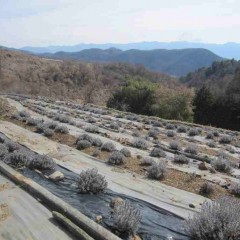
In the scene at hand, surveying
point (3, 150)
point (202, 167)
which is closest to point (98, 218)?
point (3, 150)

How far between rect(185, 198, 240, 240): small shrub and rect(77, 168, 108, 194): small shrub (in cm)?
386

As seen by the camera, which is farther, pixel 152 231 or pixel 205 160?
pixel 205 160

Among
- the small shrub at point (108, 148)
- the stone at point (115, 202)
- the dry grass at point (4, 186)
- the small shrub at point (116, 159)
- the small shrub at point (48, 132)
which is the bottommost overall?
Result: the small shrub at point (48, 132)

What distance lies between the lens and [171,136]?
2777cm

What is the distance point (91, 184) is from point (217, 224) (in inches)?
186

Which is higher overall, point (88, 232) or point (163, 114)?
point (88, 232)

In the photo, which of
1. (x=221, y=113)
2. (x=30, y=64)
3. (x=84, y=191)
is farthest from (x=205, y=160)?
(x=30, y=64)

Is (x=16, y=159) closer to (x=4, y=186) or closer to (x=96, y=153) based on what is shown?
(x=4, y=186)

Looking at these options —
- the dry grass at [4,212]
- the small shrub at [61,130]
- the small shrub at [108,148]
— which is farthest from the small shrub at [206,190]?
the small shrub at [61,130]

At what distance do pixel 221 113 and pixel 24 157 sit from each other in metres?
52.3

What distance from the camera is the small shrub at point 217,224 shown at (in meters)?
8.71

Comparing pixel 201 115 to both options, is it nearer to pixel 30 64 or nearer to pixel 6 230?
pixel 6 230

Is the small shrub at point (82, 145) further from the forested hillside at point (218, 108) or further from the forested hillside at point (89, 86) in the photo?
the forested hillside at point (218, 108)

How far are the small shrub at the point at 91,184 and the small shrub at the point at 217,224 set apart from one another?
3.86 m
